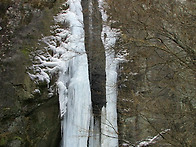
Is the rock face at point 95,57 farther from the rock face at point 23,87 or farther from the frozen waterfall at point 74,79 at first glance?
the rock face at point 23,87

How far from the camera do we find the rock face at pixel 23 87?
4.85m

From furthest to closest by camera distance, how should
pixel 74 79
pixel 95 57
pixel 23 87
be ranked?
pixel 95 57, pixel 74 79, pixel 23 87

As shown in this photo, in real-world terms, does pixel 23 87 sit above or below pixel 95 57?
below

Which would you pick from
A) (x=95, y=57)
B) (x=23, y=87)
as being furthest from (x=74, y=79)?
(x=23, y=87)

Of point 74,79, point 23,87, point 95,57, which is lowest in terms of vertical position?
point 23,87

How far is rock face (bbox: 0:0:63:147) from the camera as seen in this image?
4.85 m

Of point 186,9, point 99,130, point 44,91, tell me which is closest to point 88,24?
point 44,91

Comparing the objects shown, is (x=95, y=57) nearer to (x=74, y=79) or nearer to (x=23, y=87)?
(x=74, y=79)

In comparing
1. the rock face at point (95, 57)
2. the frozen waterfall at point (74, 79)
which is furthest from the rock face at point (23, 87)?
the rock face at point (95, 57)

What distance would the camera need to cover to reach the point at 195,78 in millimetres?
3428

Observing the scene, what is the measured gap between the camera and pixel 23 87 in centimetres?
498

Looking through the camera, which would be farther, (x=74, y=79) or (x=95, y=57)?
(x=95, y=57)

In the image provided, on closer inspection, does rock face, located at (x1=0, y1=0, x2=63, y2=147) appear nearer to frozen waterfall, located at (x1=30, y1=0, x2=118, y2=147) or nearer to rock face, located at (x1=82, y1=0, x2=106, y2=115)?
frozen waterfall, located at (x1=30, y1=0, x2=118, y2=147)

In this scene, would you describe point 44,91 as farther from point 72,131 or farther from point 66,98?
point 72,131
